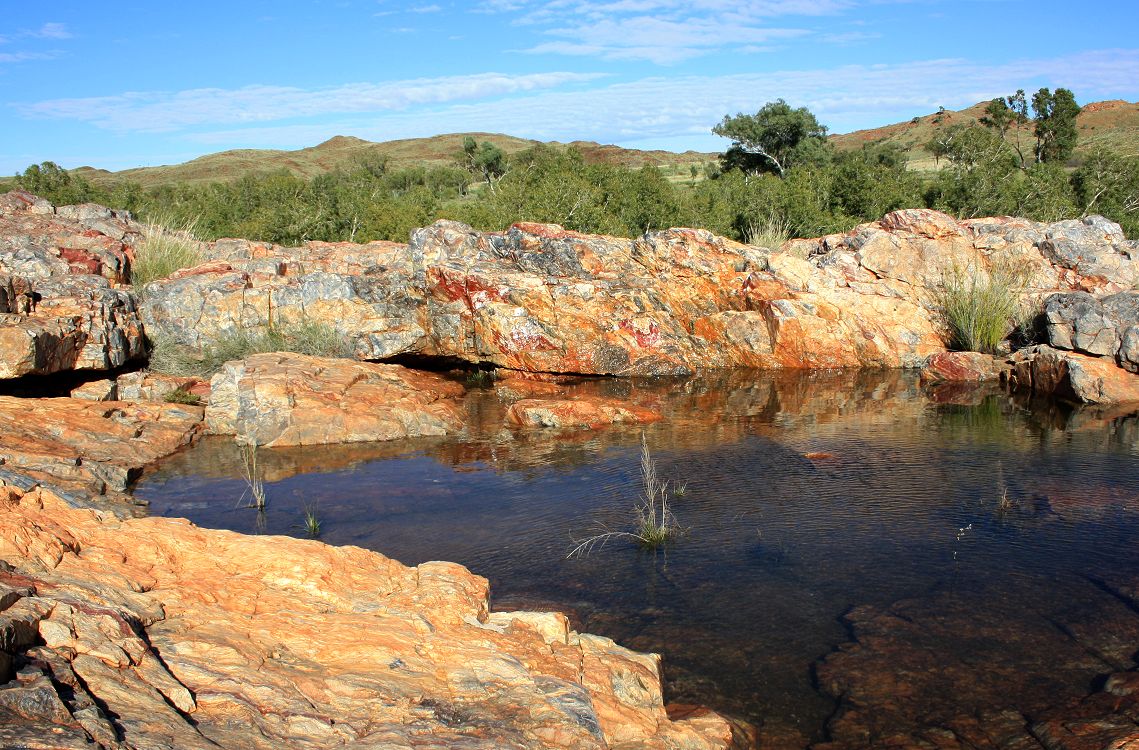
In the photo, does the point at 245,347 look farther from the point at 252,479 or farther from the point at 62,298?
the point at 252,479

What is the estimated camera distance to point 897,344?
14867 millimetres

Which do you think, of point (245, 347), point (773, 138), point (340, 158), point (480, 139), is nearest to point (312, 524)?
point (245, 347)

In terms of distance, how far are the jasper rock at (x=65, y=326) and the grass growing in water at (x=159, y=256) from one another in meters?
1.36

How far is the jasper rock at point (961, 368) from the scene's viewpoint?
13.4 m

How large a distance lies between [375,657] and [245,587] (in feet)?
3.34

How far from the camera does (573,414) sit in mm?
11195

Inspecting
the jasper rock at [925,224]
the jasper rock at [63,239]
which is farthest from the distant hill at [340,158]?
the jasper rock at [63,239]

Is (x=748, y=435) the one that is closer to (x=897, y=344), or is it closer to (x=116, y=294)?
(x=897, y=344)

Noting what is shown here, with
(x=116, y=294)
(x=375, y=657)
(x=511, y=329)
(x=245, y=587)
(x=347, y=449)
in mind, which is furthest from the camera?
(x=511, y=329)

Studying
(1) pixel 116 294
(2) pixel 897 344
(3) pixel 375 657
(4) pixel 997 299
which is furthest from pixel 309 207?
(3) pixel 375 657

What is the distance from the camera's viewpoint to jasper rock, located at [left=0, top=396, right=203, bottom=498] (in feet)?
27.0

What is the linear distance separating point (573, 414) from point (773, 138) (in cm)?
3405

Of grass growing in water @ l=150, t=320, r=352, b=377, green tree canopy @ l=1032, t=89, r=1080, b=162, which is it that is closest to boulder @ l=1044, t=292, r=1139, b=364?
grass growing in water @ l=150, t=320, r=352, b=377

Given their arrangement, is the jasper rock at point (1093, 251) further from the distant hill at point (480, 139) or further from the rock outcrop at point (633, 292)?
the distant hill at point (480, 139)
